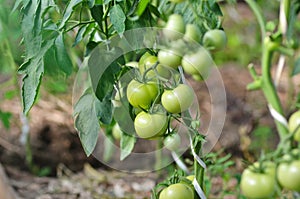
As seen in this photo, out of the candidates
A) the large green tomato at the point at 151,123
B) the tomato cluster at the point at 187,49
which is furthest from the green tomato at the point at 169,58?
the large green tomato at the point at 151,123

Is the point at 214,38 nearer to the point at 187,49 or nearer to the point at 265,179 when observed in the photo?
the point at 187,49

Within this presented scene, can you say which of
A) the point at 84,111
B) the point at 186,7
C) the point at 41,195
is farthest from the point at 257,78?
the point at 41,195

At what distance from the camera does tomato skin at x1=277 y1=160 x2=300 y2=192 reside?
2.50ft

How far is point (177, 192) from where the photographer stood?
79 cm

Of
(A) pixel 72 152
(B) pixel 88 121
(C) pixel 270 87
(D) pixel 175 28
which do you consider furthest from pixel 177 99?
(A) pixel 72 152

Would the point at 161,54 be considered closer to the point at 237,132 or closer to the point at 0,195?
the point at 0,195

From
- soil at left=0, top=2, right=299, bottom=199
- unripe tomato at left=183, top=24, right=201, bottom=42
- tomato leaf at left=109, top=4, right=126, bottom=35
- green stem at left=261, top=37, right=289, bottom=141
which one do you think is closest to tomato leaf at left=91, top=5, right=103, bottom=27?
tomato leaf at left=109, top=4, right=126, bottom=35

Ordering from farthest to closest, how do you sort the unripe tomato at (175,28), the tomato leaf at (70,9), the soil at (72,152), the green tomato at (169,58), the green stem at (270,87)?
the soil at (72,152), the green stem at (270,87), the unripe tomato at (175,28), the green tomato at (169,58), the tomato leaf at (70,9)

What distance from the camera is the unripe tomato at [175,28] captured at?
3.30ft

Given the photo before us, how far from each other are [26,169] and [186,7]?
1.32 m

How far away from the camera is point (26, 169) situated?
7.39 feet

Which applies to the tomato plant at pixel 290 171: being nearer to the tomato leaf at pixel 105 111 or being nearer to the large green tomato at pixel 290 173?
the large green tomato at pixel 290 173

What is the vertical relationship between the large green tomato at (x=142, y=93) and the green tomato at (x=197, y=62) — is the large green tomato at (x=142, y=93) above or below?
above

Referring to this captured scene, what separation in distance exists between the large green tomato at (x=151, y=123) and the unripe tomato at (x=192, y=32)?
0.27 meters
